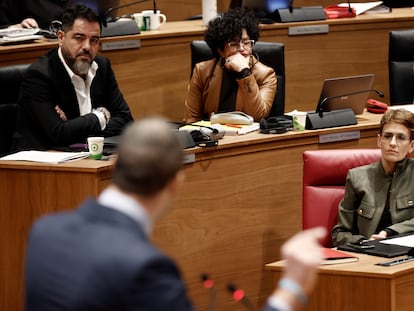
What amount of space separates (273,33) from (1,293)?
8.71 feet

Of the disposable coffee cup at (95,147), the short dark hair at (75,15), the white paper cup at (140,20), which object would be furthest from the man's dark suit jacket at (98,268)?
the white paper cup at (140,20)

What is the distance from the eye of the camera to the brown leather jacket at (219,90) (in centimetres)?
517

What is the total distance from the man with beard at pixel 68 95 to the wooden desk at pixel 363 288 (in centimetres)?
155

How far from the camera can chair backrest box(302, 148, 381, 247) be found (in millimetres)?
4320

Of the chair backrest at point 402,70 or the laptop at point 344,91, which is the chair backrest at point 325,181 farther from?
the chair backrest at point 402,70

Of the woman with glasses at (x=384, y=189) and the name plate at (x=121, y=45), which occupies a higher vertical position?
the name plate at (x=121, y=45)

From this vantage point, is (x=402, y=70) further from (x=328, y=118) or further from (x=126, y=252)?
(x=126, y=252)

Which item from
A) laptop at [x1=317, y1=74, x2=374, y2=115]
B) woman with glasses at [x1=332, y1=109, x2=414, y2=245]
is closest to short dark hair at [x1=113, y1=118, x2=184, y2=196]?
woman with glasses at [x1=332, y1=109, x2=414, y2=245]

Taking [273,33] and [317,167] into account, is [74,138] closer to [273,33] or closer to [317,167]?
[317,167]

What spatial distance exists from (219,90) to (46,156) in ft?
4.20

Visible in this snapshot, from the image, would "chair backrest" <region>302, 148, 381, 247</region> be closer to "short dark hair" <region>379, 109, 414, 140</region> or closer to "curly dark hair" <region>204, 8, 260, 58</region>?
"short dark hair" <region>379, 109, 414, 140</region>

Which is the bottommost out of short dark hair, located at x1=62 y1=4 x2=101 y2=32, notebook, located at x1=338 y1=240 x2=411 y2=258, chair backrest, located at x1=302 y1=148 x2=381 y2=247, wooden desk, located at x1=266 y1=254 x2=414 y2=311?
wooden desk, located at x1=266 y1=254 x2=414 y2=311

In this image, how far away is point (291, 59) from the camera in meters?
6.34

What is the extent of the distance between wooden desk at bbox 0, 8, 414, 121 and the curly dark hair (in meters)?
0.71
